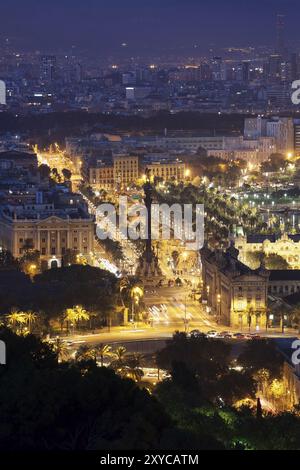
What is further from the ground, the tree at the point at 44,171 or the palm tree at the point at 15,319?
the palm tree at the point at 15,319

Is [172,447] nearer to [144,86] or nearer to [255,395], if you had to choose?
[255,395]

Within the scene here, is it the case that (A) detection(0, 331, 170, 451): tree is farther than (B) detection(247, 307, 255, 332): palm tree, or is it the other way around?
(B) detection(247, 307, 255, 332): palm tree

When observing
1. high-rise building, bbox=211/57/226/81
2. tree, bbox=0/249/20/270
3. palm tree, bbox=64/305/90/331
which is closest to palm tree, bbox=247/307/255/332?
palm tree, bbox=64/305/90/331

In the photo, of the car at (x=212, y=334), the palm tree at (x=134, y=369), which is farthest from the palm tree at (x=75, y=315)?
the palm tree at (x=134, y=369)

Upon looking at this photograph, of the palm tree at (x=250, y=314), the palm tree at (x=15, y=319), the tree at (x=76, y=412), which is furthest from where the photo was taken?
the palm tree at (x=250, y=314)

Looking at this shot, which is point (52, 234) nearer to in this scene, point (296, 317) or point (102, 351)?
point (296, 317)

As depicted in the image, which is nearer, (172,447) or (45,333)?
(172,447)

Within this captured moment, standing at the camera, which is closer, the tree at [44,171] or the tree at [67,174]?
the tree at [44,171]

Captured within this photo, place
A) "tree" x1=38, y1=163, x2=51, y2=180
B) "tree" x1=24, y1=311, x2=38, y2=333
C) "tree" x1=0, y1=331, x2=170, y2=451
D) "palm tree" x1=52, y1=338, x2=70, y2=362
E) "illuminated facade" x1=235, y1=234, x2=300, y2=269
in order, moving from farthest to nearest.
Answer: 1. "tree" x1=38, y1=163, x2=51, y2=180
2. "illuminated facade" x1=235, y1=234, x2=300, y2=269
3. "tree" x1=24, y1=311, x2=38, y2=333
4. "palm tree" x1=52, y1=338, x2=70, y2=362
5. "tree" x1=0, y1=331, x2=170, y2=451

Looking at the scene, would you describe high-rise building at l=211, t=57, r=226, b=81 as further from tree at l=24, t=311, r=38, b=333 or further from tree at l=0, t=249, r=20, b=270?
tree at l=24, t=311, r=38, b=333

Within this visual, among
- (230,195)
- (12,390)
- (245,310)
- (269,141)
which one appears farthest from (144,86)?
(12,390)

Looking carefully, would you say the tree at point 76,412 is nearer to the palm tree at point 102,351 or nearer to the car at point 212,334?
the palm tree at point 102,351
